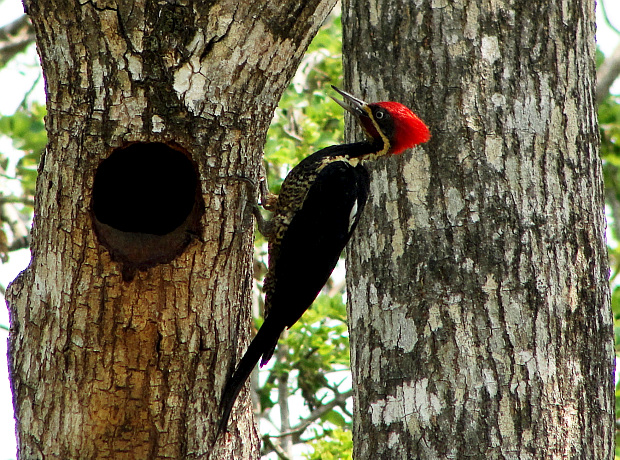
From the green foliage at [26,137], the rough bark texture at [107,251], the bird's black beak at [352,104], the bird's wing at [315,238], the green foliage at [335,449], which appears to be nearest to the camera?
the rough bark texture at [107,251]

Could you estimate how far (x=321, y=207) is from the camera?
3.87 meters

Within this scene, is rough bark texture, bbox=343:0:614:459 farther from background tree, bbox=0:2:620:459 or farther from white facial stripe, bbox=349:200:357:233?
background tree, bbox=0:2:620:459

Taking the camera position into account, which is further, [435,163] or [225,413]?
[435,163]

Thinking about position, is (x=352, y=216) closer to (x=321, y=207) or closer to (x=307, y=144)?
(x=321, y=207)

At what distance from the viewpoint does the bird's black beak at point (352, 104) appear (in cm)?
380

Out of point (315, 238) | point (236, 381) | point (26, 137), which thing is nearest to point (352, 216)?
point (315, 238)

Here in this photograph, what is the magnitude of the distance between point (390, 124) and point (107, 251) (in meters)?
1.53

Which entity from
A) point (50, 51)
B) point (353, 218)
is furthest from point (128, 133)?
point (353, 218)

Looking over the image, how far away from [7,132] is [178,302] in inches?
166

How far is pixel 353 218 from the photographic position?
3.60 m

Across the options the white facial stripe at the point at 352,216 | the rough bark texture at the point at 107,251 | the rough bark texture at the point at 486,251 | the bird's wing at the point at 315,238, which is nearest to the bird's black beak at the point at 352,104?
the rough bark texture at the point at 486,251

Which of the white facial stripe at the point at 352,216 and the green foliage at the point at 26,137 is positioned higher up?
the green foliage at the point at 26,137

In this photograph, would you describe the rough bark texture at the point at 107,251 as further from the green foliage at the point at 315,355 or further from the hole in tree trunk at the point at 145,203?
the green foliage at the point at 315,355

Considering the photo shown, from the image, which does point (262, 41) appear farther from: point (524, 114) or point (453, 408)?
point (453, 408)
